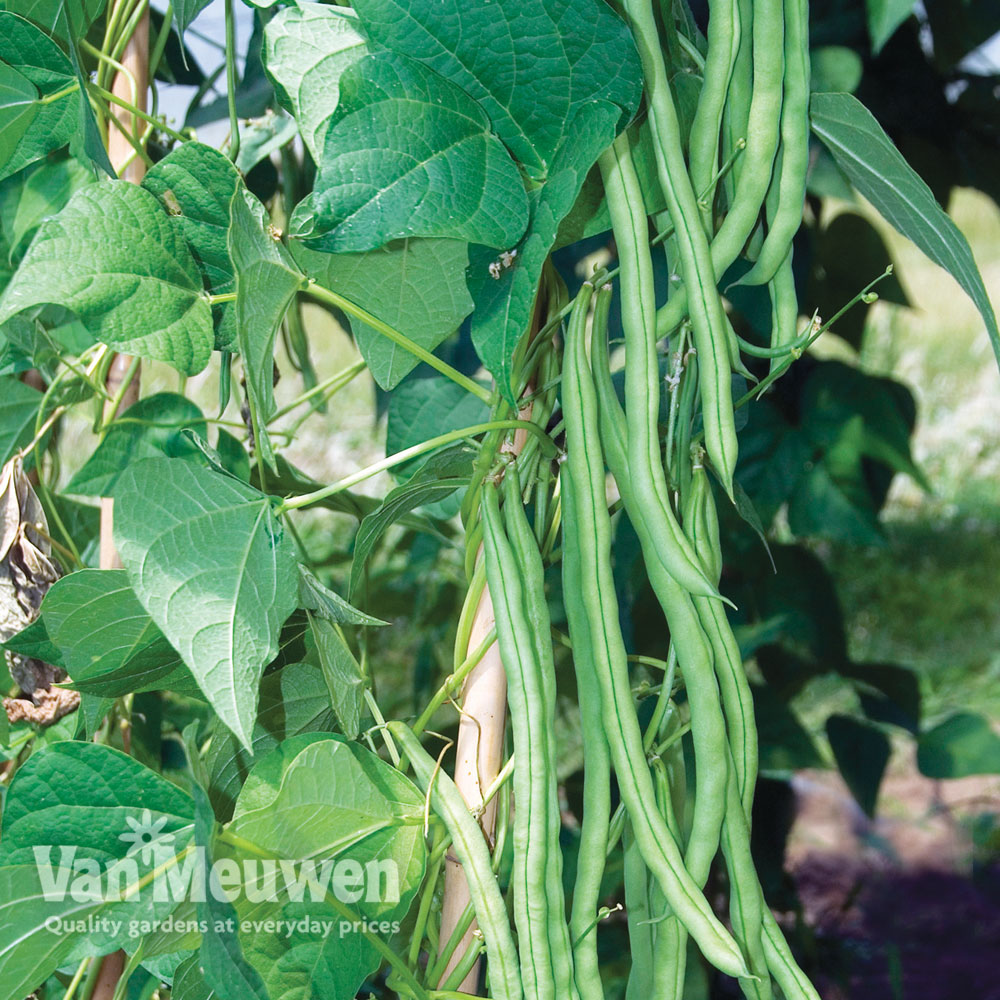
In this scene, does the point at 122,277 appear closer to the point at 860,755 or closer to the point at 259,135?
the point at 259,135

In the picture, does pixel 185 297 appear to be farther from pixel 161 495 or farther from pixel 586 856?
pixel 586 856

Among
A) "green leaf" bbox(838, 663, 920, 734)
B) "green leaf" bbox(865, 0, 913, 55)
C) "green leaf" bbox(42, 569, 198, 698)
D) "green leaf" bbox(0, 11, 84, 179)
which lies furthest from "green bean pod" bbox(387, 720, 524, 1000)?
"green leaf" bbox(838, 663, 920, 734)

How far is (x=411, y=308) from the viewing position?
42 centimetres

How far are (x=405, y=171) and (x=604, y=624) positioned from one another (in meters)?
0.17

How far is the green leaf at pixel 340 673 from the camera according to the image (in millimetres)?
393

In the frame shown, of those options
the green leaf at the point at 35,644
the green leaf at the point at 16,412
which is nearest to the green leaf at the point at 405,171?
the green leaf at the point at 35,644

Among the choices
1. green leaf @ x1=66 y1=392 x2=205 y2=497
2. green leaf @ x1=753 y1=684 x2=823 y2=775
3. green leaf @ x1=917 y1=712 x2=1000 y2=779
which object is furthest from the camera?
green leaf @ x1=917 y1=712 x2=1000 y2=779

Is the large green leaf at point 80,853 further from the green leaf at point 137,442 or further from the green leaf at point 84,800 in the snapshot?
the green leaf at point 137,442

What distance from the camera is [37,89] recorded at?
1.49ft

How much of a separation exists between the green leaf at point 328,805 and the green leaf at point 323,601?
0.04 meters

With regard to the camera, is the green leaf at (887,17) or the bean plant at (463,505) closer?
the bean plant at (463,505)

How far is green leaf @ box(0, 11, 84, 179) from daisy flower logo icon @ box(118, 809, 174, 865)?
0.28 meters

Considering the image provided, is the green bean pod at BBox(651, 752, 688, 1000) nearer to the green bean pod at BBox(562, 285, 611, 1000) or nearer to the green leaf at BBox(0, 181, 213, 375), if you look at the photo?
the green bean pod at BBox(562, 285, 611, 1000)

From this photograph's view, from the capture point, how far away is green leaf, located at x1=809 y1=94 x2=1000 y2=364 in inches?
14.9
